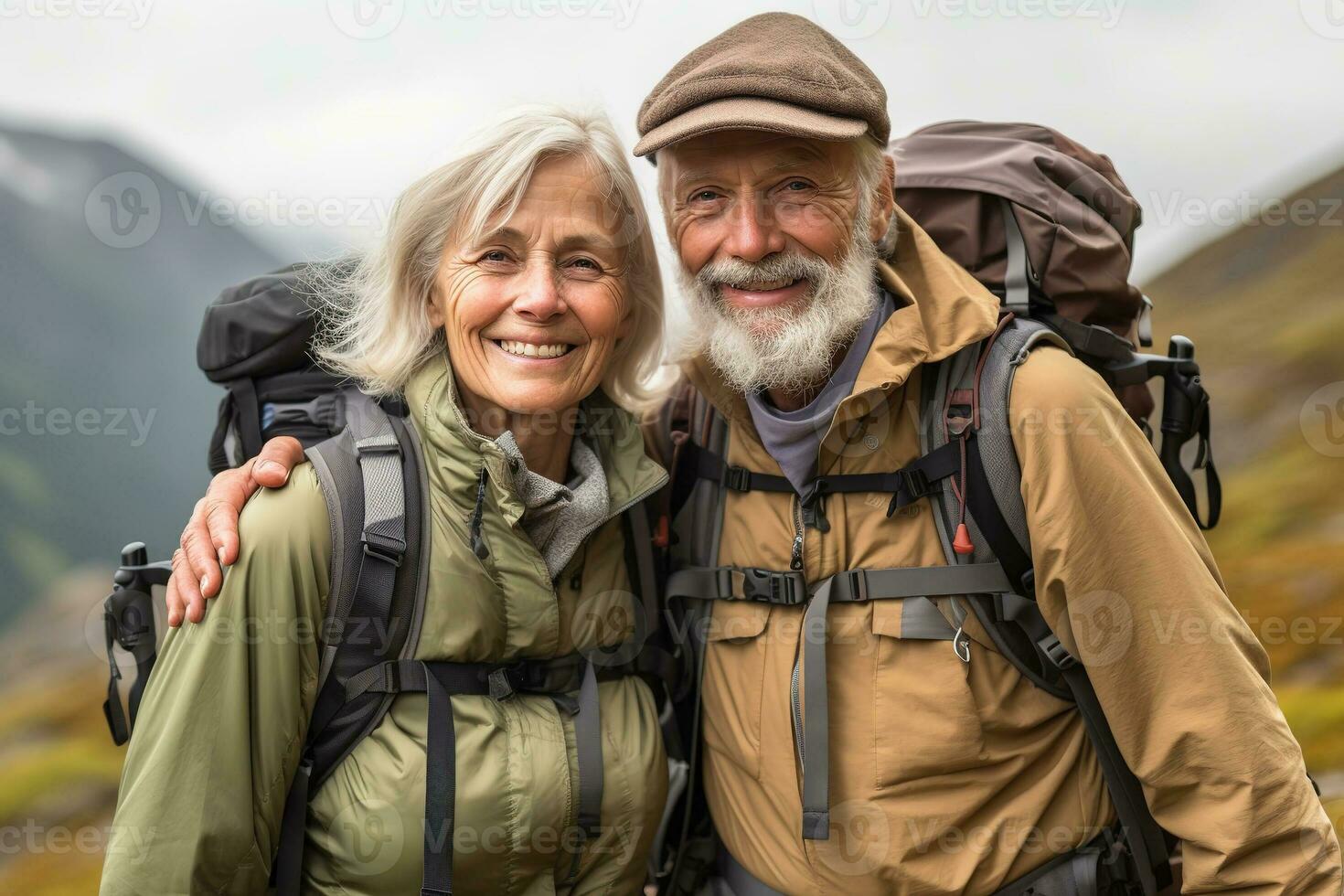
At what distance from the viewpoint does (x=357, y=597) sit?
191 cm

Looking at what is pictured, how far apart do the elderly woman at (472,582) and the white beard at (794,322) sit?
0.25m

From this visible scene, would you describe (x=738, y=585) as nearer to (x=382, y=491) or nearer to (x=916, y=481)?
(x=916, y=481)

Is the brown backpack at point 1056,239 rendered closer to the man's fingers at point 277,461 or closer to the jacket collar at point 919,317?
the jacket collar at point 919,317

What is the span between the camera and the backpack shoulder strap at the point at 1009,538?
2.02m

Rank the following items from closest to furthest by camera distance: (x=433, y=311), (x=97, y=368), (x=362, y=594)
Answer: (x=362, y=594)
(x=433, y=311)
(x=97, y=368)

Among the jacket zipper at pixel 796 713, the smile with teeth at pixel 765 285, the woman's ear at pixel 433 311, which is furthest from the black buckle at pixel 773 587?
the woman's ear at pixel 433 311

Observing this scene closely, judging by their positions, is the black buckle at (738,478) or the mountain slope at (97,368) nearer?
the black buckle at (738,478)

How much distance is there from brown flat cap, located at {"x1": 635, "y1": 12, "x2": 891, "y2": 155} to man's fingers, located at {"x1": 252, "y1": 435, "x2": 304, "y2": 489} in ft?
3.30

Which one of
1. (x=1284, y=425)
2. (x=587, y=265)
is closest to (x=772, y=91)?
(x=587, y=265)

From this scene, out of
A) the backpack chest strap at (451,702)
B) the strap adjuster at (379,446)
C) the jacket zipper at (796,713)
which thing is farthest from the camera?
the jacket zipper at (796,713)

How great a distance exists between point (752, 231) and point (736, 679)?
3.44 feet

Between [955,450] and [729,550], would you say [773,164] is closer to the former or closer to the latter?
[955,450]

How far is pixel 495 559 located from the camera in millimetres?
2023

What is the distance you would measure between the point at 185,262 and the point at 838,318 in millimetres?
3496
